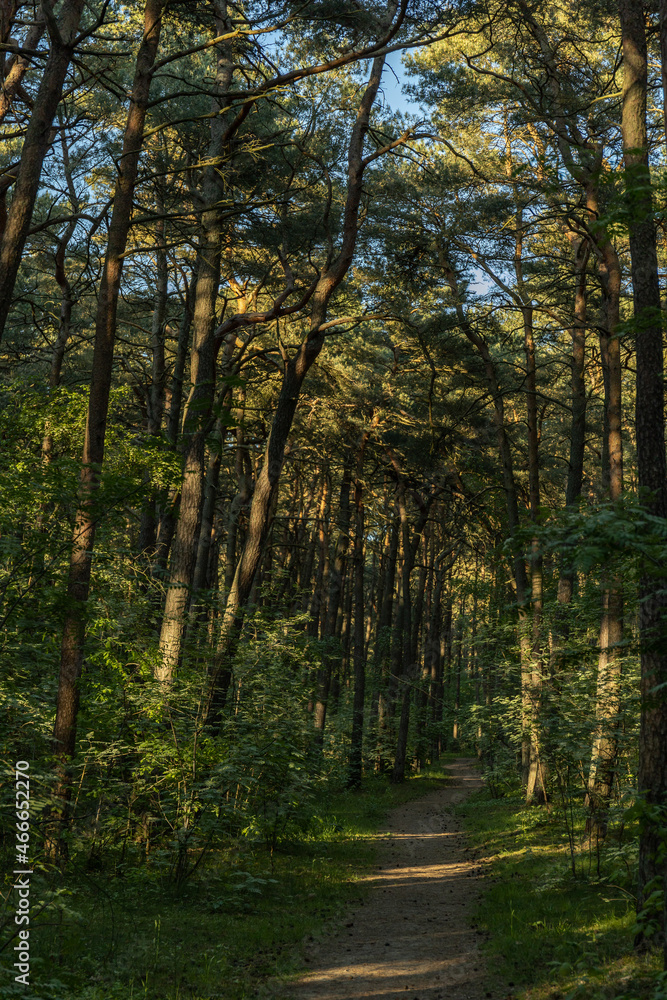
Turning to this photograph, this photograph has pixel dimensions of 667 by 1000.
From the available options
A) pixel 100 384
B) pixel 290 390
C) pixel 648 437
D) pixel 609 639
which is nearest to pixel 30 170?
pixel 100 384

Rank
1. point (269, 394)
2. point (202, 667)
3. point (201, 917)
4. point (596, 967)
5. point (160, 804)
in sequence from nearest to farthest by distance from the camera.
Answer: point (596, 967) → point (201, 917) → point (160, 804) → point (202, 667) → point (269, 394)

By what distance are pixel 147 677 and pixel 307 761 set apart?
11.0 ft


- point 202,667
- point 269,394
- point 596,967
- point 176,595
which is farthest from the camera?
point 269,394

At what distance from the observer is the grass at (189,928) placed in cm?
547

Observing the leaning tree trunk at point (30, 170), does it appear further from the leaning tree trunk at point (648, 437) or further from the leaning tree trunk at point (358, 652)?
the leaning tree trunk at point (358, 652)

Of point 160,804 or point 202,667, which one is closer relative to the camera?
point 160,804

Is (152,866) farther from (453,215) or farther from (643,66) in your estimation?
(453,215)

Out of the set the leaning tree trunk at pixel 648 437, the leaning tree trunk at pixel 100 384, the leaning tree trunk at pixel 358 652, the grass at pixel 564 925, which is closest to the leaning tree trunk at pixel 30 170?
the leaning tree trunk at pixel 100 384

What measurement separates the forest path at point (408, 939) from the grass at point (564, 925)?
0.32 m

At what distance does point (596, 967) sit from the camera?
6098 mm

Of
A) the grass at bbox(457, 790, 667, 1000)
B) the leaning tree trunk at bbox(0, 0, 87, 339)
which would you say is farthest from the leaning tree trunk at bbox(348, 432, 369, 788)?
the leaning tree trunk at bbox(0, 0, 87, 339)

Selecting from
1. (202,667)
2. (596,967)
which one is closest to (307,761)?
(202,667)

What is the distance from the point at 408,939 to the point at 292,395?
7.46 meters

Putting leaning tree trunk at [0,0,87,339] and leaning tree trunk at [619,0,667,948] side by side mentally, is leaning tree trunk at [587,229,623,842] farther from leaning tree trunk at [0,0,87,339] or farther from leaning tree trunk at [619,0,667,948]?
leaning tree trunk at [0,0,87,339]
